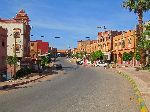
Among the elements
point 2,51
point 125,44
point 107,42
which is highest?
point 107,42

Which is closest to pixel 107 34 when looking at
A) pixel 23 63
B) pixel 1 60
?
pixel 23 63

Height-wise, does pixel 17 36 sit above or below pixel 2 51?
above

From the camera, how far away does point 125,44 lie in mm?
101250

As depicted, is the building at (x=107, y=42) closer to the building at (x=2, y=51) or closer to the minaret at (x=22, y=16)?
the minaret at (x=22, y=16)

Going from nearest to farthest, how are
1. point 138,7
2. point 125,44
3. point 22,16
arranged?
point 138,7, point 22,16, point 125,44

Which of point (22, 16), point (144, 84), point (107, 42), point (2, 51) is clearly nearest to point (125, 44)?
point (107, 42)

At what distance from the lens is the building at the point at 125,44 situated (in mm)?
93500

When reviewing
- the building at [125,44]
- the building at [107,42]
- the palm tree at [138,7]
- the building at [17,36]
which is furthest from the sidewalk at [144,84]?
the building at [107,42]

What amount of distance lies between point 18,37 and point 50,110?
65.9 metres

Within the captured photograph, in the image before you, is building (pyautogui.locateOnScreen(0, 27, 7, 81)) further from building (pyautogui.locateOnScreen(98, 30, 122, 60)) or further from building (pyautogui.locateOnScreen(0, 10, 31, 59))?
building (pyautogui.locateOnScreen(98, 30, 122, 60))

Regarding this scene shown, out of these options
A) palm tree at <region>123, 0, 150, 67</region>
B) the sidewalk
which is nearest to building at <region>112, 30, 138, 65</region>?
palm tree at <region>123, 0, 150, 67</region>

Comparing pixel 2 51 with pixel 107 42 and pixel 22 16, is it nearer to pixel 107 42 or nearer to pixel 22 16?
pixel 22 16

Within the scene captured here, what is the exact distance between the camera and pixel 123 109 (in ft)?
54.7

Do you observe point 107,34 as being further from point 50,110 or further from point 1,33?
point 50,110
